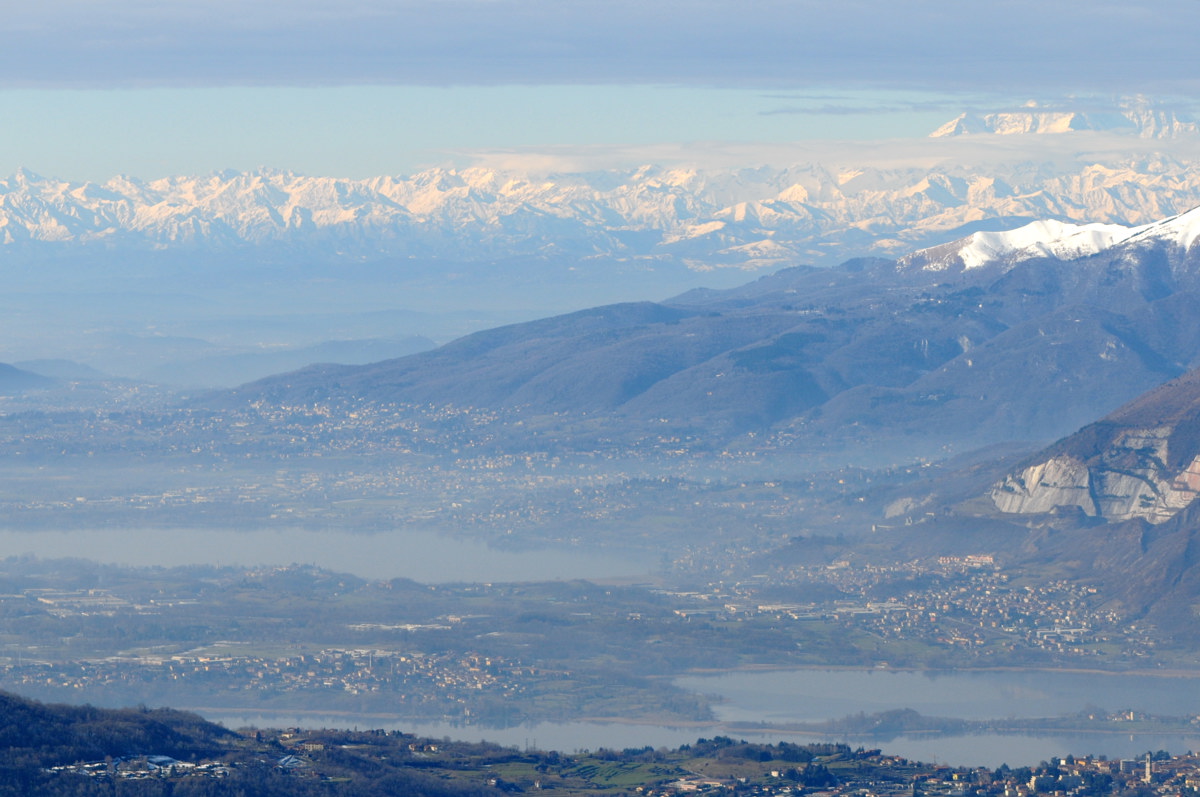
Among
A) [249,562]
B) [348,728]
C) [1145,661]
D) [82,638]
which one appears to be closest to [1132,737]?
[1145,661]

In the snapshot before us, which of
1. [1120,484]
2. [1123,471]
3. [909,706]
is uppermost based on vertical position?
[1123,471]

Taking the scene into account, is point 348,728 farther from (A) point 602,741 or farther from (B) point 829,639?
(B) point 829,639

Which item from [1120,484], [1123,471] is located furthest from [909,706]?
[1123,471]

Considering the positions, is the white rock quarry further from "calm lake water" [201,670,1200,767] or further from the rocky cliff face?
"calm lake water" [201,670,1200,767]

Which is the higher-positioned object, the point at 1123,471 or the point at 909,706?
the point at 1123,471

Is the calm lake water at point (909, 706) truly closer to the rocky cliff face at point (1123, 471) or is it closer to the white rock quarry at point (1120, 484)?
the white rock quarry at point (1120, 484)

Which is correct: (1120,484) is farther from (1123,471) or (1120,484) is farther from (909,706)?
(909,706)

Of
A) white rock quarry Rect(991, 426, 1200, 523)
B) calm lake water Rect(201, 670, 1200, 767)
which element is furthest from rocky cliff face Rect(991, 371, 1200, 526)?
calm lake water Rect(201, 670, 1200, 767)

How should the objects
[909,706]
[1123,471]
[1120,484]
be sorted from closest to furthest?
[909,706], [1120,484], [1123,471]

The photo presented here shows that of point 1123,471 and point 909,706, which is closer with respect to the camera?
point 909,706
